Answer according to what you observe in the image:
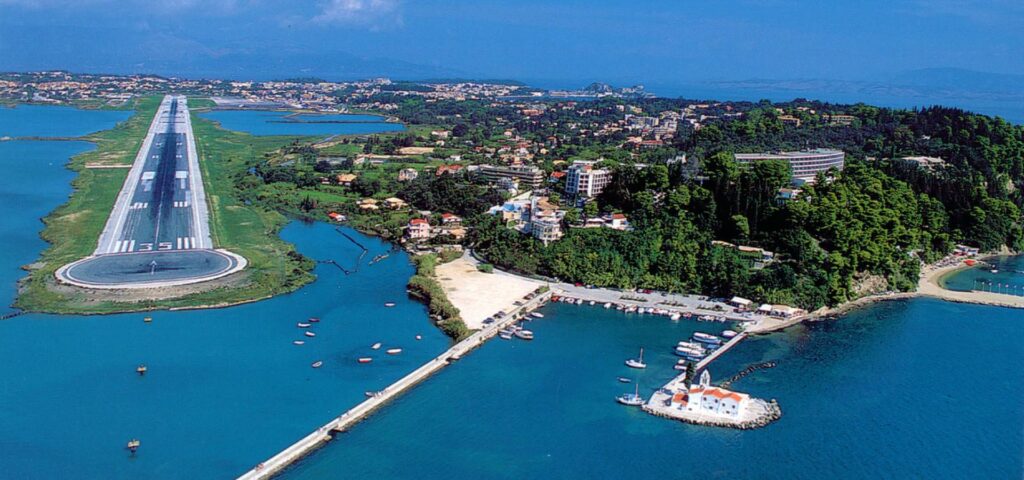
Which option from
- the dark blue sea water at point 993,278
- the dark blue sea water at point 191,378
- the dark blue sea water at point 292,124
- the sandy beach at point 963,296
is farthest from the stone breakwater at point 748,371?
the dark blue sea water at point 292,124

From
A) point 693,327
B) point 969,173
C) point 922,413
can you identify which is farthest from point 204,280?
point 969,173

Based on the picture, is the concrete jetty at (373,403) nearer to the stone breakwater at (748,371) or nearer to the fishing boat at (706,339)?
the fishing boat at (706,339)

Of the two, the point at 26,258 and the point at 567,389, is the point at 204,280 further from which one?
the point at 567,389

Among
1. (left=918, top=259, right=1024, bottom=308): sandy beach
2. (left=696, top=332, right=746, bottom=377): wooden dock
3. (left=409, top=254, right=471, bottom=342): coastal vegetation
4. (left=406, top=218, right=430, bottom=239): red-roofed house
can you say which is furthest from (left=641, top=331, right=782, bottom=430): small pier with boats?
(left=406, top=218, right=430, bottom=239): red-roofed house

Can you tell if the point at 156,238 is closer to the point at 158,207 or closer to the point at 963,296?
the point at 158,207

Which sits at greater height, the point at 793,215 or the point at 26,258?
the point at 793,215

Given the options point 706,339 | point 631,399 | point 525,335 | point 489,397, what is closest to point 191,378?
point 489,397

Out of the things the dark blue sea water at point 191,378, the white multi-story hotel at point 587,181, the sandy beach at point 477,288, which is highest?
the white multi-story hotel at point 587,181
